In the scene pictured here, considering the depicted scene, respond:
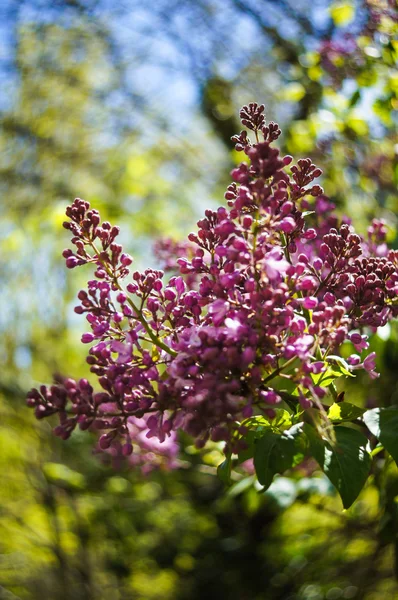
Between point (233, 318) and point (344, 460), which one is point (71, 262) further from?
point (344, 460)

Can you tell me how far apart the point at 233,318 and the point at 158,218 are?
600 centimetres

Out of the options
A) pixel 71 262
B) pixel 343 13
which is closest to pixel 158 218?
pixel 343 13

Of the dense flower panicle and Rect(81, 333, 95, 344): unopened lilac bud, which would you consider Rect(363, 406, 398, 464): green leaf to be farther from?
Rect(81, 333, 95, 344): unopened lilac bud

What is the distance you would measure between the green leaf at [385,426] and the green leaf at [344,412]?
0.02 m

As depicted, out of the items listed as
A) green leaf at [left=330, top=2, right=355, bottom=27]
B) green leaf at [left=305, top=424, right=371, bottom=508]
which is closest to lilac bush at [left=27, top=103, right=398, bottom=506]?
green leaf at [left=305, top=424, right=371, bottom=508]

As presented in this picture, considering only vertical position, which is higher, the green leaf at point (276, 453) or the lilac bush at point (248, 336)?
the lilac bush at point (248, 336)

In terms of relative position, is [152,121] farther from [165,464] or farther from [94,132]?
[165,464]

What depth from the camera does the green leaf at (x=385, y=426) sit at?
1088mm

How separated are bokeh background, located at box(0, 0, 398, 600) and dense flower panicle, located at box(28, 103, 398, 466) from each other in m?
0.59

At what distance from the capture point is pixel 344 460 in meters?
1.12

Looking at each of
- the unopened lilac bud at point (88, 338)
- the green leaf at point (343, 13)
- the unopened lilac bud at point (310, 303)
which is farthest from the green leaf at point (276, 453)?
the green leaf at point (343, 13)

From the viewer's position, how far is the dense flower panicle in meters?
1.06

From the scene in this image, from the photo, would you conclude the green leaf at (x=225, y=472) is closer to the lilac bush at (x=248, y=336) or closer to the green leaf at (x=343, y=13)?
the lilac bush at (x=248, y=336)


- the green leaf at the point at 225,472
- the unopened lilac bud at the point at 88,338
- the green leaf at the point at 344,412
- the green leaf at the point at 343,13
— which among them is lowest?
the green leaf at the point at 225,472
